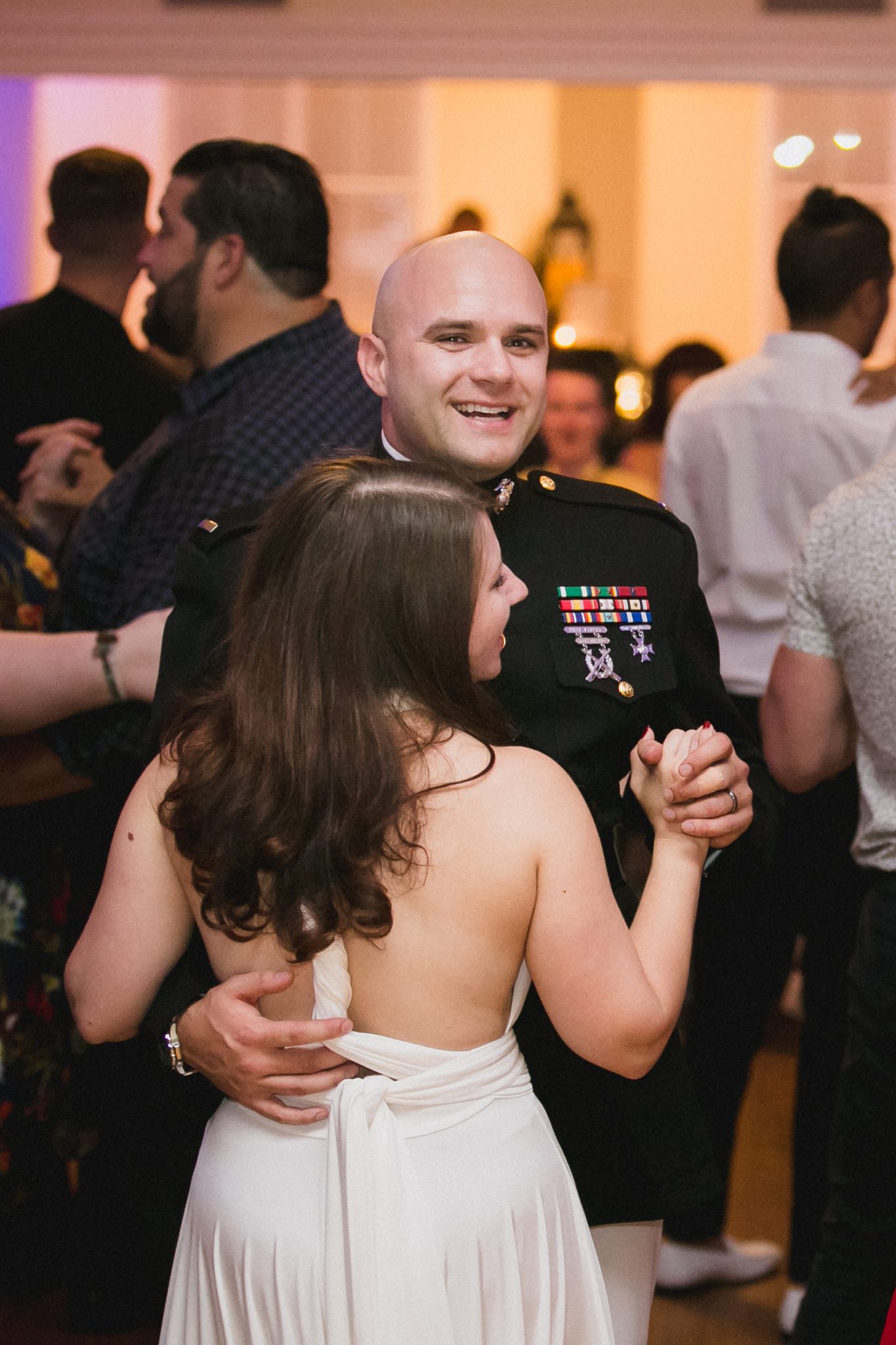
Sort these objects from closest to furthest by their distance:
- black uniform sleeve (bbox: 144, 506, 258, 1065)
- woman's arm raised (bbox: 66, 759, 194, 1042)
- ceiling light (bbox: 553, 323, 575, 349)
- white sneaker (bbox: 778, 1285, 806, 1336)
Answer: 1. woman's arm raised (bbox: 66, 759, 194, 1042)
2. black uniform sleeve (bbox: 144, 506, 258, 1065)
3. white sneaker (bbox: 778, 1285, 806, 1336)
4. ceiling light (bbox: 553, 323, 575, 349)

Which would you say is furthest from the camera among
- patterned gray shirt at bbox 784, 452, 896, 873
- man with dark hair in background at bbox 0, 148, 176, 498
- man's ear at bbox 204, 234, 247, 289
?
man with dark hair in background at bbox 0, 148, 176, 498

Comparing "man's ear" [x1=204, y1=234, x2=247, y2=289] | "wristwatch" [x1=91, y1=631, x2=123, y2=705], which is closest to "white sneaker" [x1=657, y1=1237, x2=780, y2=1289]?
"wristwatch" [x1=91, y1=631, x2=123, y2=705]

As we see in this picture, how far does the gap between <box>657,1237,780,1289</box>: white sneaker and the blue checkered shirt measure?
1.46 meters

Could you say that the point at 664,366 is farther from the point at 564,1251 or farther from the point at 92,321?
the point at 564,1251

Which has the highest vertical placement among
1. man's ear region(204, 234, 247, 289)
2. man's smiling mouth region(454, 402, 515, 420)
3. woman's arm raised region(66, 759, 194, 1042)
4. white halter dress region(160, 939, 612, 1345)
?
man's ear region(204, 234, 247, 289)

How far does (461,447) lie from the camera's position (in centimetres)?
172

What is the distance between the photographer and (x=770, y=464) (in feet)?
10.3

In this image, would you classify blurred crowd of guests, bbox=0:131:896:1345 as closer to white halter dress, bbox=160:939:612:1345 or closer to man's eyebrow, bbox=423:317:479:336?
man's eyebrow, bbox=423:317:479:336

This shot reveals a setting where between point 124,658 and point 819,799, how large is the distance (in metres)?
1.30

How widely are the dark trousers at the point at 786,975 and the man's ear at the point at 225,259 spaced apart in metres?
1.31

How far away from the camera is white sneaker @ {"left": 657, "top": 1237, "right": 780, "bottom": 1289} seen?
2.86 meters

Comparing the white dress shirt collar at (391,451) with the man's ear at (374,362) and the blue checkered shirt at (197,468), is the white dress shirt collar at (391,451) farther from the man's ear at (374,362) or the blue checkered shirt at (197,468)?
the blue checkered shirt at (197,468)

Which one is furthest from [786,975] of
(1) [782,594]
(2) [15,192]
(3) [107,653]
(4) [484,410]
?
(2) [15,192]

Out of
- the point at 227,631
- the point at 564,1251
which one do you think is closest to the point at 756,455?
the point at 227,631
